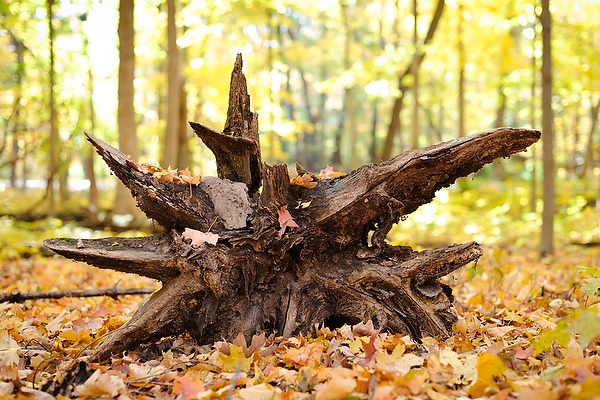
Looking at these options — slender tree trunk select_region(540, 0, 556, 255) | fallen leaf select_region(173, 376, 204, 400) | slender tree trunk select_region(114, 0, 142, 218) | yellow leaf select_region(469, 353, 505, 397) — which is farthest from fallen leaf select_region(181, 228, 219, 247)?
slender tree trunk select_region(540, 0, 556, 255)

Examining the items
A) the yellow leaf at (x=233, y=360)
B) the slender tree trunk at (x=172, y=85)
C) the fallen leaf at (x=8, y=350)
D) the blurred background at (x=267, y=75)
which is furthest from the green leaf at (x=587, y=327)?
the slender tree trunk at (x=172, y=85)

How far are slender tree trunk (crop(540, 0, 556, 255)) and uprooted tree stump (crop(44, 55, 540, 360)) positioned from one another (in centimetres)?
562

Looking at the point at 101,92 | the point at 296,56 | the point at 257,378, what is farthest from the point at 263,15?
the point at 257,378

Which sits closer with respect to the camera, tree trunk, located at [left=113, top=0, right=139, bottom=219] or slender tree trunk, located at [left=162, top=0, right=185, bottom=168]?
tree trunk, located at [left=113, top=0, right=139, bottom=219]

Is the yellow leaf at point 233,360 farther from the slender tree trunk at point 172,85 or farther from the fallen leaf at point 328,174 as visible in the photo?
the slender tree trunk at point 172,85

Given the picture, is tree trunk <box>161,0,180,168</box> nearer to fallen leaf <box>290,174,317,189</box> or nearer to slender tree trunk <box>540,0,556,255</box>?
slender tree trunk <box>540,0,556,255</box>

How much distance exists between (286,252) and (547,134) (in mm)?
6244

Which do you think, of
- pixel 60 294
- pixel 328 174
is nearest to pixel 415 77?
pixel 328 174

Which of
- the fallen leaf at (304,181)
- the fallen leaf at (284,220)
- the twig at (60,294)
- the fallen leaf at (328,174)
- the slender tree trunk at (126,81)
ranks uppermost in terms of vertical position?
the slender tree trunk at (126,81)

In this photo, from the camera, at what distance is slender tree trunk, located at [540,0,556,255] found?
7504mm

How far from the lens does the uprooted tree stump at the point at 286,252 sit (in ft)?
9.04

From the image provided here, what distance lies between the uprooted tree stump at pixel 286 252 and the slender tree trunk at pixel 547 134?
18.4 feet

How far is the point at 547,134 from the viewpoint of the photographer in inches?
298

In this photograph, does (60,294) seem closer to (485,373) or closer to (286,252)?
(286,252)
